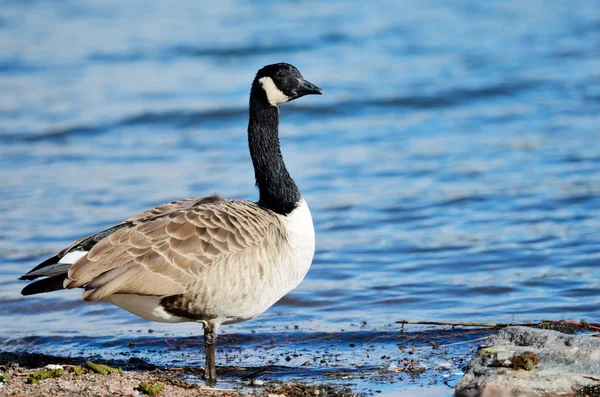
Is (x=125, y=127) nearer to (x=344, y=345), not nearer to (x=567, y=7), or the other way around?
(x=344, y=345)

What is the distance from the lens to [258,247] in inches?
282

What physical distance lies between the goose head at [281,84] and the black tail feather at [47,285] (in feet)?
8.66

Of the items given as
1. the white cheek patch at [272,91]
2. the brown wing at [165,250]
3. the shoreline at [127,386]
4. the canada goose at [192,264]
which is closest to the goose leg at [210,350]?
the canada goose at [192,264]

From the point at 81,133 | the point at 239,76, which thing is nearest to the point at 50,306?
the point at 81,133

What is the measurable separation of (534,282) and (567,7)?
644 inches

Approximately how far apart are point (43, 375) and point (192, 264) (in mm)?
1368

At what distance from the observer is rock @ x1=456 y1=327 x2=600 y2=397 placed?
6.14 m

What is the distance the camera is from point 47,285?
22.4 feet

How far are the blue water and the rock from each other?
0.88m

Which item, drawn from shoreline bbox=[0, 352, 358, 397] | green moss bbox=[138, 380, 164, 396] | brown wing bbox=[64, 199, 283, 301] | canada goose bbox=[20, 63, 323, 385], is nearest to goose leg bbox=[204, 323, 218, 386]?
canada goose bbox=[20, 63, 323, 385]

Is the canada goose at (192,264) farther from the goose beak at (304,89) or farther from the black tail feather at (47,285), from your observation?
the goose beak at (304,89)

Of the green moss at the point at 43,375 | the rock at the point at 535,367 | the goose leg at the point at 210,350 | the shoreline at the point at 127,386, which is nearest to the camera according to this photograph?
the rock at the point at 535,367

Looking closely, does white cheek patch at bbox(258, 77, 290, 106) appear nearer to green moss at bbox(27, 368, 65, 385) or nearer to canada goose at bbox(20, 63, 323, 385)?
canada goose at bbox(20, 63, 323, 385)

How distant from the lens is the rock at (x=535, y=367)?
6.14 m
